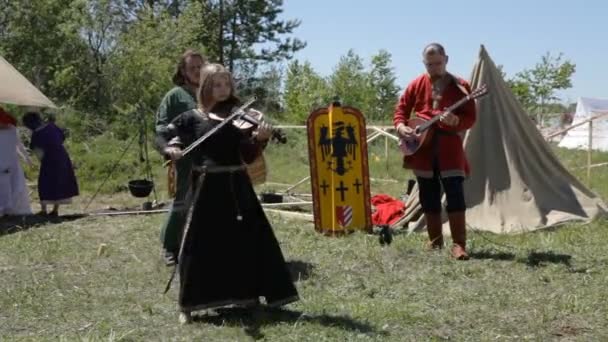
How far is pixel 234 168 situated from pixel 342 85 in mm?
30516

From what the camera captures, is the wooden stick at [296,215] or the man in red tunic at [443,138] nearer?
the man in red tunic at [443,138]

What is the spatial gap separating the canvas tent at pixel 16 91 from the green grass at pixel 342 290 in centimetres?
177

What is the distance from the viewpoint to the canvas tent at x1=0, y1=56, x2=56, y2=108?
9.08m

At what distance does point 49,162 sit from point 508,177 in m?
5.30

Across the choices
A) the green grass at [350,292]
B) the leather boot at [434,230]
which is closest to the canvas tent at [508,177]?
the green grass at [350,292]

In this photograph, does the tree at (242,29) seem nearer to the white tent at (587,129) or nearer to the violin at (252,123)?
the white tent at (587,129)

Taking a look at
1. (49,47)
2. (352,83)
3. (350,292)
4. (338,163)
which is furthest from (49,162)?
(352,83)

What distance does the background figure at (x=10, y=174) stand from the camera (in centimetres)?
925

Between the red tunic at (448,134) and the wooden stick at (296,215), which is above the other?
the red tunic at (448,134)

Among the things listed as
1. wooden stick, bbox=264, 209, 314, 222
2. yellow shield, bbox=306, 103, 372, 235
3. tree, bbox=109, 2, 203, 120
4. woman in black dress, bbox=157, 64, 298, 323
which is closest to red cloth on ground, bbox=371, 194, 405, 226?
yellow shield, bbox=306, 103, 372, 235

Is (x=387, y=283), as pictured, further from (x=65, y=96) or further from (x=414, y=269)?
(x=65, y=96)

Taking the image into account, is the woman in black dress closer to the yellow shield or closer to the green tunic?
the green tunic

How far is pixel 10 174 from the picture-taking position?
9320mm

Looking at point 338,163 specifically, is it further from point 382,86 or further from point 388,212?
point 382,86
